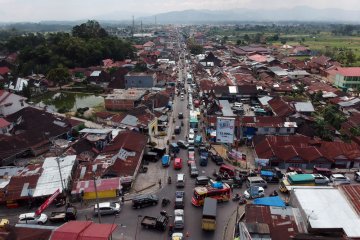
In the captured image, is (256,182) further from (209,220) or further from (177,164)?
(177,164)

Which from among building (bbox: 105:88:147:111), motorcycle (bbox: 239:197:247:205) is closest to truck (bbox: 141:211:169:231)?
motorcycle (bbox: 239:197:247:205)

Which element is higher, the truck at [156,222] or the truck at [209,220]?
the truck at [209,220]

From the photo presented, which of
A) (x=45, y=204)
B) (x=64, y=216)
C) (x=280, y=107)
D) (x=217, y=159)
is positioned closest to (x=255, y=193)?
(x=217, y=159)

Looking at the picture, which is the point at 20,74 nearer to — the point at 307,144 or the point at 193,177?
the point at 193,177

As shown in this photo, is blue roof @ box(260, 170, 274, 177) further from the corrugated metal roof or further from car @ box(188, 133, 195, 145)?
the corrugated metal roof

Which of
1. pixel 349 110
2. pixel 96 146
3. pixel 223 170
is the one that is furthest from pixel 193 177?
pixel 349 110

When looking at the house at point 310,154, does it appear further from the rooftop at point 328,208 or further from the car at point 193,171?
the rooftop at point 328,208

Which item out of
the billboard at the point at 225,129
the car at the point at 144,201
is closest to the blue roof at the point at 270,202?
the car at the point at 144,201

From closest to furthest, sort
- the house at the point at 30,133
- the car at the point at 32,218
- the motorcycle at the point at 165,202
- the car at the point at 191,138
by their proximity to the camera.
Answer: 1. the car at the point at 32,218
2. the motorcycle at the point at 165,202
3. the house at the point at 30,133
4. the car at the point at 191,138
